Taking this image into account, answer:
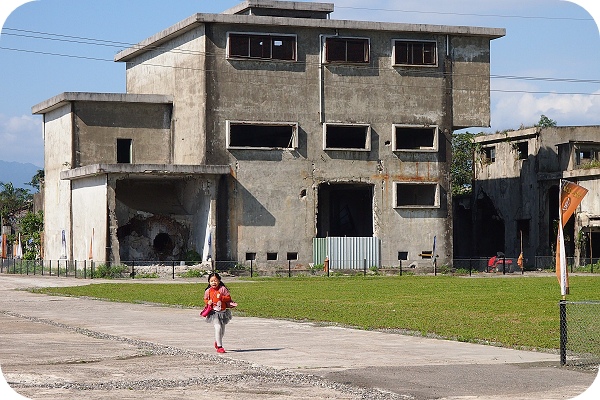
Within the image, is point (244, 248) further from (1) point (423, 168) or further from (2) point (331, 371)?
(2) point (331, 371)

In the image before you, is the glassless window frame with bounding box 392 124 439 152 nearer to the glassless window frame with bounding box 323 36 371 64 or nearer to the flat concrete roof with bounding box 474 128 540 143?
the glassless window frame with bounding box 323 36 371 64

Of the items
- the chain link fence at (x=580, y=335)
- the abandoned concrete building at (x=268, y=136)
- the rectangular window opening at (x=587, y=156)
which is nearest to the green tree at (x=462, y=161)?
the rectangular window opening at (x=587, y=156)

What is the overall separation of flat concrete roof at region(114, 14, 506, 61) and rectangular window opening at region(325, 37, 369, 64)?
0.73 m

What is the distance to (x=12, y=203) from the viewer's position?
121m

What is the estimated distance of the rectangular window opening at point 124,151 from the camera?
206 feet

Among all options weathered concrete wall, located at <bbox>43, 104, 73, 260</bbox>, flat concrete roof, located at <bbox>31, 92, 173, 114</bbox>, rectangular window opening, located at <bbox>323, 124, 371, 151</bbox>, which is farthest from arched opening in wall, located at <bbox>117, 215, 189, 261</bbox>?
rectangular window opening, located at <bbox>323, 124, 371, 151</bbox>

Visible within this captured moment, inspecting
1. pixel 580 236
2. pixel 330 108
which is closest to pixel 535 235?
pixel 580 236

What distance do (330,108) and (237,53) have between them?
6.32 m

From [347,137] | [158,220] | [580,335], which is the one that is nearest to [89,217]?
[158,220]

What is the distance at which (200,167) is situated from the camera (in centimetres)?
5822

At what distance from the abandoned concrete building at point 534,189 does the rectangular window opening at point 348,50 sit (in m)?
16.5

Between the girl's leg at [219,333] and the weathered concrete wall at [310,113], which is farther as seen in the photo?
the weathered concrete wall at [310,113]

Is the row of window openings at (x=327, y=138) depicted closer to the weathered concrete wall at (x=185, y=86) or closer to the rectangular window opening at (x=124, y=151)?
the rectangular window opening at (x=124, y=151)

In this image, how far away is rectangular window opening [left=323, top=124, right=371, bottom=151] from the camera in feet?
205
